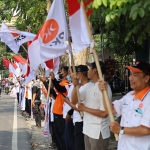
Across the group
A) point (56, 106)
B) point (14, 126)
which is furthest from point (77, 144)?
point (14, 126)

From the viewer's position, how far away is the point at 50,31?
4941 millimetres

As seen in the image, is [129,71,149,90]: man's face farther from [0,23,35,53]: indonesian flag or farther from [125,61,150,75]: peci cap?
[0,23,35,53]: indonesian flag

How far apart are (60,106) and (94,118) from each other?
260cm

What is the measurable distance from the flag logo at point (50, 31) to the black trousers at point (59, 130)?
3.21m

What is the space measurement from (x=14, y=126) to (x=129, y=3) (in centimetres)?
1117

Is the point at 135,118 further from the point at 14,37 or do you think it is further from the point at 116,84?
the point at 116,84

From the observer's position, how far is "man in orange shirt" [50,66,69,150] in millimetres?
7357

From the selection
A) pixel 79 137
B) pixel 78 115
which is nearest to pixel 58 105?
pixel 78 115

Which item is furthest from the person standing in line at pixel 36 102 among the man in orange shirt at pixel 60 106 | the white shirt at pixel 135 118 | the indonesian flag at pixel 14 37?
the white shirt at pixel 135 118

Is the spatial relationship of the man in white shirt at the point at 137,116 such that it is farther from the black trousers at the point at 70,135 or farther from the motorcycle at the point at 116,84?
the motorcycle at the point at 116,84

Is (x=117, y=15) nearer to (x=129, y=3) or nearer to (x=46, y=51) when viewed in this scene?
(x=129, y=3)

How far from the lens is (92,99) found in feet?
17.6

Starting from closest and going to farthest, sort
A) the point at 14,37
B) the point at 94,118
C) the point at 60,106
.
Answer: the point at 94,118, the point at 60,106, the point at 14,37

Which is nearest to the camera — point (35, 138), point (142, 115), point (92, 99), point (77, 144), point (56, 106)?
point (142, 115)
